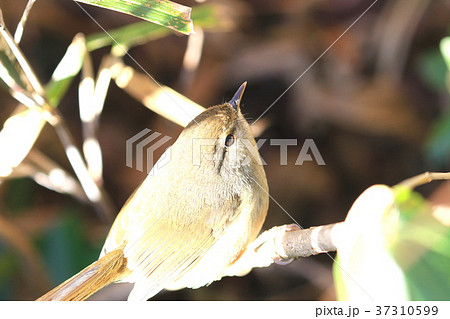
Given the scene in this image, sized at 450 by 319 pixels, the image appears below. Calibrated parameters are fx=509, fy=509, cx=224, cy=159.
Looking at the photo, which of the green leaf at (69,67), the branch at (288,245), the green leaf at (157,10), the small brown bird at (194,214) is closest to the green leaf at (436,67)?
the small brown bird at (194,214)

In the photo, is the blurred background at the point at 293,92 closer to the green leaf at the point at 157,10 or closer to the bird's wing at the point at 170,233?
the bird's wing at the point at 170,233

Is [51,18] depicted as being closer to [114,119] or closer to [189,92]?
[114,119]

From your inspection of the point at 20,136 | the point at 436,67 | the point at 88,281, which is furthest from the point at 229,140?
the point at 436,67

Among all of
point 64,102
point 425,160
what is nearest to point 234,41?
point 64,102

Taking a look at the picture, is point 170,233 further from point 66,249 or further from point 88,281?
point 66,249

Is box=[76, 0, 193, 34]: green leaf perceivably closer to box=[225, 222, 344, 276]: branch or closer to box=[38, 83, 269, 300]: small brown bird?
box=[38, 83, 269, 300]: small brown bird

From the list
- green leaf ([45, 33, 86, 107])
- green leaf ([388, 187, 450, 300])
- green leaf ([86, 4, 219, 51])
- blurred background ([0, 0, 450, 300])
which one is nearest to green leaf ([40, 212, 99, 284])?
blurred background ([0, 0, 450, 300])
